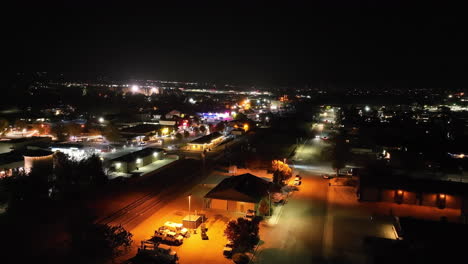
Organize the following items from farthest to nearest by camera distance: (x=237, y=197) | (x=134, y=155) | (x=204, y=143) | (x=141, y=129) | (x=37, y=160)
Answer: (x=141, y=129) → (x=204, y=143) → (x=134, y=155) → (x=37, y=160) → (x=237, y=197)

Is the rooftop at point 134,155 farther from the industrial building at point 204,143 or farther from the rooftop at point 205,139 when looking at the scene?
the rooftop at point 205,139

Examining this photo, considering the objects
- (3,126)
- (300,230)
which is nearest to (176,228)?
(300,230)

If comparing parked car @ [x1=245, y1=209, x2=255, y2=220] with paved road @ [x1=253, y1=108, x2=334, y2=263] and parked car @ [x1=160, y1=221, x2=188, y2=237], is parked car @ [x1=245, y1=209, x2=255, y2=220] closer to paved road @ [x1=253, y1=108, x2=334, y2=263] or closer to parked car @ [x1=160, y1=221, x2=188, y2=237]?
paved road @ [x1=253, y1=108, x2=334, y2=263]

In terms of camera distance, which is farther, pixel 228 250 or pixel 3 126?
pixel 3 126

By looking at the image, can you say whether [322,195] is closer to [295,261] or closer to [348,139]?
[295,261]

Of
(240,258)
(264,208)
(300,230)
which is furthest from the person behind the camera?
(264,208)

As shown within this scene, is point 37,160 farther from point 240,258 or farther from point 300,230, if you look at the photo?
point 300,230

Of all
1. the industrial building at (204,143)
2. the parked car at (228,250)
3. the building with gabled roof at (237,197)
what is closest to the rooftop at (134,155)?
the industrial building at (204,143)

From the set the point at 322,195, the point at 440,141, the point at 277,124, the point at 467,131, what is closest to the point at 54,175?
the point at 322,195

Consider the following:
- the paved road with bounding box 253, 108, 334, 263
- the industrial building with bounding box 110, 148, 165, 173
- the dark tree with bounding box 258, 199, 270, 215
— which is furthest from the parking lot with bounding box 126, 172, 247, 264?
the industrial building with bounding box 110, 148, 165, 173

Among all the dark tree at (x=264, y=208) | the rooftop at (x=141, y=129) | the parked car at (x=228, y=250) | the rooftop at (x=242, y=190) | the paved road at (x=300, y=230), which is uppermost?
the rooftop at (x=141, y=129)

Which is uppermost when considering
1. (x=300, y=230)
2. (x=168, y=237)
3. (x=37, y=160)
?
(x=37, y=160)
